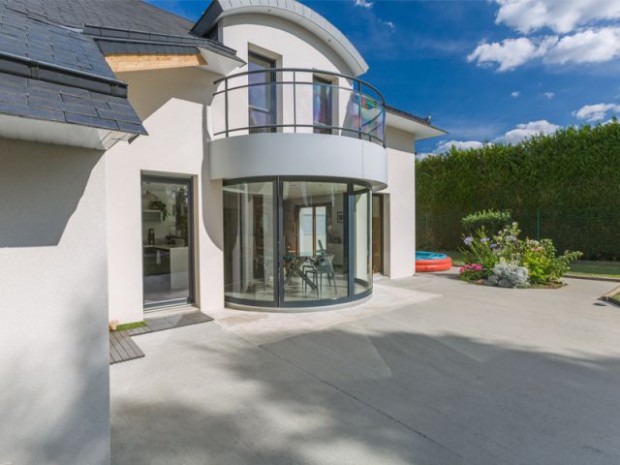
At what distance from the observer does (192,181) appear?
297 inches

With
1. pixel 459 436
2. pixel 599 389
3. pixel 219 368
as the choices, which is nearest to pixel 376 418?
pixel 459 436

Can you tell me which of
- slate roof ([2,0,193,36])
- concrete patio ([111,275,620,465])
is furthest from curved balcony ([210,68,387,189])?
concrete patio ([111,275,620,465])

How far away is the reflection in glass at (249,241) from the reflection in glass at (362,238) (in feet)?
6.37

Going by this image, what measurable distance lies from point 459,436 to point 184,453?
2.34 metres

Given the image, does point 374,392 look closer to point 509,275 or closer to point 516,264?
→ point 509,275

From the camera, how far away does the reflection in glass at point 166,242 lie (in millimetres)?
7281

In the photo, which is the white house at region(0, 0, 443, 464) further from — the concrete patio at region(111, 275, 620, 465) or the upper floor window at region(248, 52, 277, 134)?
the concrete patio at region(111, 275, 620, 465)

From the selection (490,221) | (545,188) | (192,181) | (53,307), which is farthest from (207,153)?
(545,188)

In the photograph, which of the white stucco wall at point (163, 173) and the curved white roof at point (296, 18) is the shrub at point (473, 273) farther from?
the white stucco wall at point (163, 173)

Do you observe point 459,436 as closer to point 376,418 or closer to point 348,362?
point 376,418

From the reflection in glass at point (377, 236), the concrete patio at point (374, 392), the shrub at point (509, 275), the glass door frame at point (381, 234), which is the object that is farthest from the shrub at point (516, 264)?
the concrete patio at point (374, 392)

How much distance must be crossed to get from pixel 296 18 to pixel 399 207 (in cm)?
645

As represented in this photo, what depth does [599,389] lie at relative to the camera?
4.01 metres

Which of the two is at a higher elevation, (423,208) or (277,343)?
(423,208)
